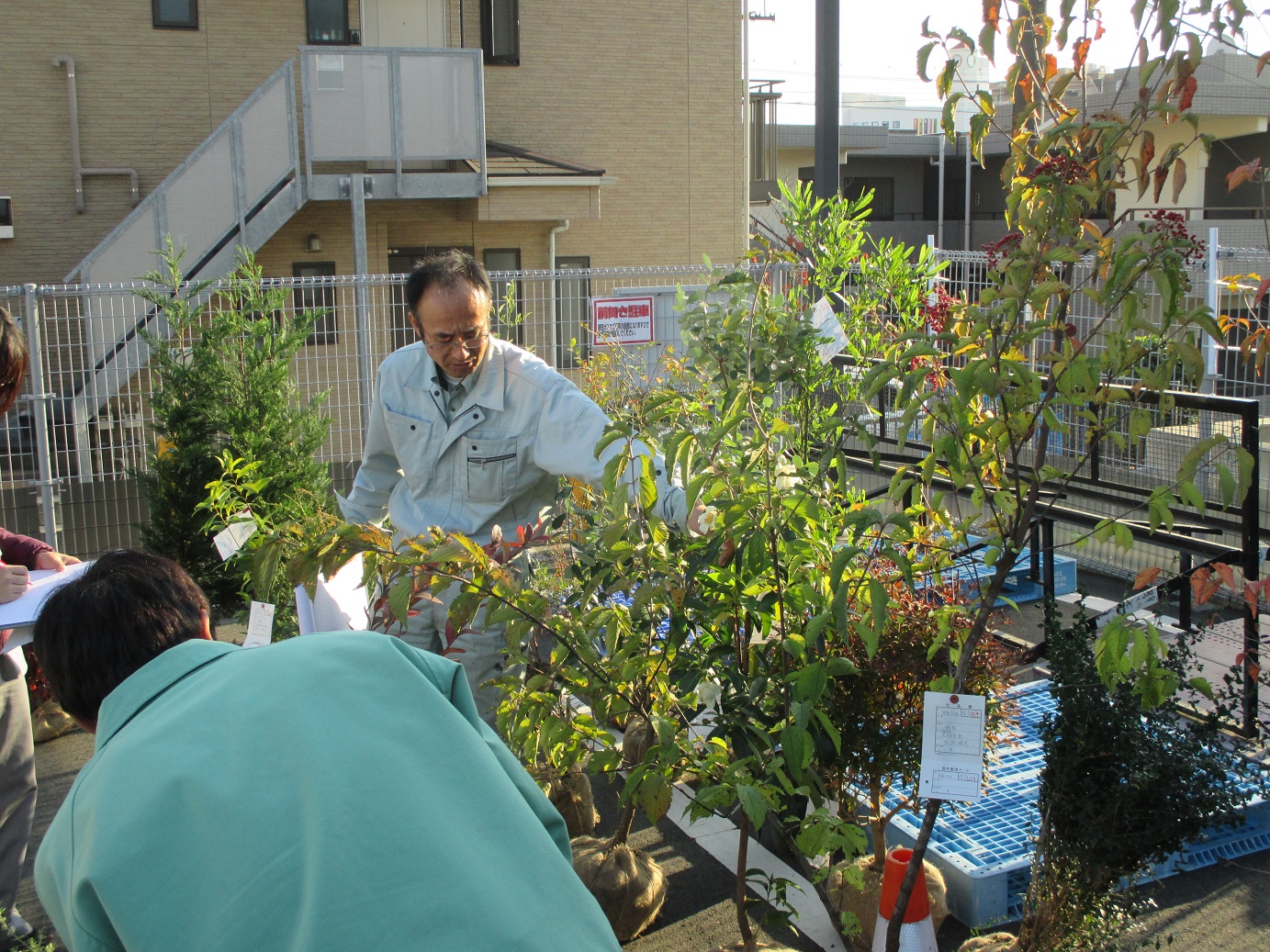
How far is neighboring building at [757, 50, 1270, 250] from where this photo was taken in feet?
73.7

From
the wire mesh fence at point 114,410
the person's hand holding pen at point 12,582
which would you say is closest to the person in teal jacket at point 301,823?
the person's hand holding pen at point 12,582

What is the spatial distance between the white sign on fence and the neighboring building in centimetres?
1653

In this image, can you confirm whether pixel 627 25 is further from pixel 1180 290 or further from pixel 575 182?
pixel 1180 290

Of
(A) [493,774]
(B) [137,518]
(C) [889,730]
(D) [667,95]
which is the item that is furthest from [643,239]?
(A) [493,774]

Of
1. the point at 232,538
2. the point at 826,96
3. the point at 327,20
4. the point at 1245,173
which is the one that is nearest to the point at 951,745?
the point at 1245,173

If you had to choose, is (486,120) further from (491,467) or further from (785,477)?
(785,477)

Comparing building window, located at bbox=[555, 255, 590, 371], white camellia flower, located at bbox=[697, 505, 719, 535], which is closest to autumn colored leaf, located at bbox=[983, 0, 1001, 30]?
white camellia flower, located at bbox=[697, 505, 719, 535]

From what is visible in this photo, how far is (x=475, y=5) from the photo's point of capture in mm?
13422

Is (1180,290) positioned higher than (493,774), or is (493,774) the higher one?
(1180,290)

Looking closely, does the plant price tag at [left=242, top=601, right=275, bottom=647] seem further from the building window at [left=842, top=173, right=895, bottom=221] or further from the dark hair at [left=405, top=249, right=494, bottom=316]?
the building window at [left=842, top=173, right=895, bottom=221]

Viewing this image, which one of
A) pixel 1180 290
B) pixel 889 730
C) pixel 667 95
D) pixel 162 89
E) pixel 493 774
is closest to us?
pixel 493 774

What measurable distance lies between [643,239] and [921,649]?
1259 cm

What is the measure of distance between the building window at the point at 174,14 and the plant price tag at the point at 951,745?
1286 cm

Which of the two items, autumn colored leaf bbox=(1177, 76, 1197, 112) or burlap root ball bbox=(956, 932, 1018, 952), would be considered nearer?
autumn colored leaf bbox=(1177, 76, 1197, 112)
